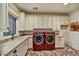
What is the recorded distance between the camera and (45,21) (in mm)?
5117

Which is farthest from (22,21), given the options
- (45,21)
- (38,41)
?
(38,41)

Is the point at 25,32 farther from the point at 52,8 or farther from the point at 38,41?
the point at 52,8

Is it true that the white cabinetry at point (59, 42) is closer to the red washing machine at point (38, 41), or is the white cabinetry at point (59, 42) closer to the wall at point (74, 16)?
the red washing machine at point (38, 41)

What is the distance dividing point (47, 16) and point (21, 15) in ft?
3.28

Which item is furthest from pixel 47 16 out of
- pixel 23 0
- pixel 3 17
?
pixel 23 0

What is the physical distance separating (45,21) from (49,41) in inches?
Answer: 32.5

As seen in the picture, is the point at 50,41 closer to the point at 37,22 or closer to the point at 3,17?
the point at 37,22

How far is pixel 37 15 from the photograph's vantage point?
4.96m

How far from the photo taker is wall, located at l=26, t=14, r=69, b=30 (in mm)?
4980

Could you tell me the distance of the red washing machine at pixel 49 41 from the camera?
482 cm

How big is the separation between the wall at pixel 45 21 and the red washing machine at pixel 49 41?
422mm

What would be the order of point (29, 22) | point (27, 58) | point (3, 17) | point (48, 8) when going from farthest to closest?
1. point (29, 22)
2. point (48, 8)
3. point (3, 17)
4. point (27, 58)

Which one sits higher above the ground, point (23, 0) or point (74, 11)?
point (74, 11)

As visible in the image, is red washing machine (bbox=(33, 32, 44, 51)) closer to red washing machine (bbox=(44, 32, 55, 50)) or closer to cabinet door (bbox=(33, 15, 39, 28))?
red washing machine (bbox=(44, 32, 55, 50))
